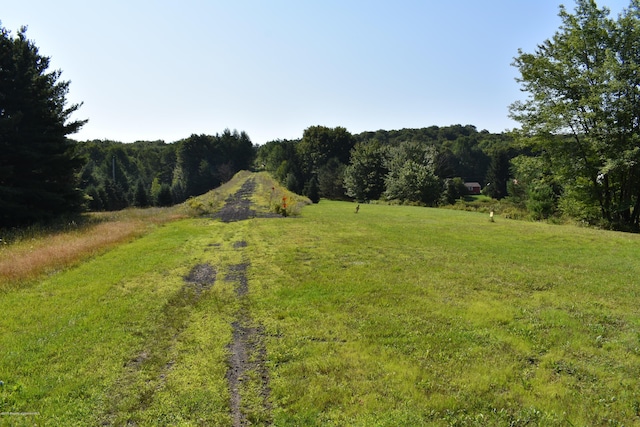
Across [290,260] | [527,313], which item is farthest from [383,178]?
[527,313]

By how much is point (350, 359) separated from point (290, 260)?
7.17m

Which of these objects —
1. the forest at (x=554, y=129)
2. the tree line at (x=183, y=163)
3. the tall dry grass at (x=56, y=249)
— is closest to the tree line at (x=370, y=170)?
the forest at (x=554, y=129)

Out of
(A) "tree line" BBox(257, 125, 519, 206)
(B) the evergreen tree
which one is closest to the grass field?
(B) the evergreen tree

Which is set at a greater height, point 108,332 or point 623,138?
point 623,138

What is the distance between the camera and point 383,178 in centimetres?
5962

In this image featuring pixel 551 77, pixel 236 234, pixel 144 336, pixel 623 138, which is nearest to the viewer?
pixel 144 336

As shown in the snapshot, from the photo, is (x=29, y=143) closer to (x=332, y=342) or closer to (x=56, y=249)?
(x=56, y=249)

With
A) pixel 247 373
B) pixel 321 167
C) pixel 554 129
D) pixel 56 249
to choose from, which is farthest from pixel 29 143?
pixel 321 167

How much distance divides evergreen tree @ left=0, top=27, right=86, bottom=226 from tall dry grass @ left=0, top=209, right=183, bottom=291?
4.75 meters

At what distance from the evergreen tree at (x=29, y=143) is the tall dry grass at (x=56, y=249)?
15.6 ft

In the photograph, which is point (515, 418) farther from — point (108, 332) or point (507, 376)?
point (108, 332)

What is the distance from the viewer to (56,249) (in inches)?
525

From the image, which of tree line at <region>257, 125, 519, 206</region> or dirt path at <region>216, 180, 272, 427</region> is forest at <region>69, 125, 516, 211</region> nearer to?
tree line at <region>257, 125, 519, 206</region>

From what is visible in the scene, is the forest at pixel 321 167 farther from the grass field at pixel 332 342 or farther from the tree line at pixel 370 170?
the grass field at pixel 332 342
